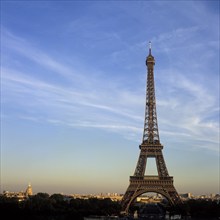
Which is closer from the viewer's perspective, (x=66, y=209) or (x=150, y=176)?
(x=66, y=209)

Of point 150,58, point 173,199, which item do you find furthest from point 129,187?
point 150,58

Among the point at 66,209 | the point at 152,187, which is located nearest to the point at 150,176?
the point at 152,187

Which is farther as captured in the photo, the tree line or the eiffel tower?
the eiffel tower

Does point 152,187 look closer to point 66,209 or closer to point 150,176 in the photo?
point 150,176

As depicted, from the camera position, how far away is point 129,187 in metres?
83.2

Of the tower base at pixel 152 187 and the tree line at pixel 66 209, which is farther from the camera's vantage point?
the tower base at pixel 152 187

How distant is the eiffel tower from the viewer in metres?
83.3

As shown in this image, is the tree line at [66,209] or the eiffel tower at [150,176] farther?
the eiffel tower at [150,176]

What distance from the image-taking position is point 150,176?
8444 centimetres

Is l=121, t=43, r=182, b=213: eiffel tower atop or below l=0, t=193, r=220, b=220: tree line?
atop

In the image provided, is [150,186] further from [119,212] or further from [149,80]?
[149,80]

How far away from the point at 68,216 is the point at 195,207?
113ft

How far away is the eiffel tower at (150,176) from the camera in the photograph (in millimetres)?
83312

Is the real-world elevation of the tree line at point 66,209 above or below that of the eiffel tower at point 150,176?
below
